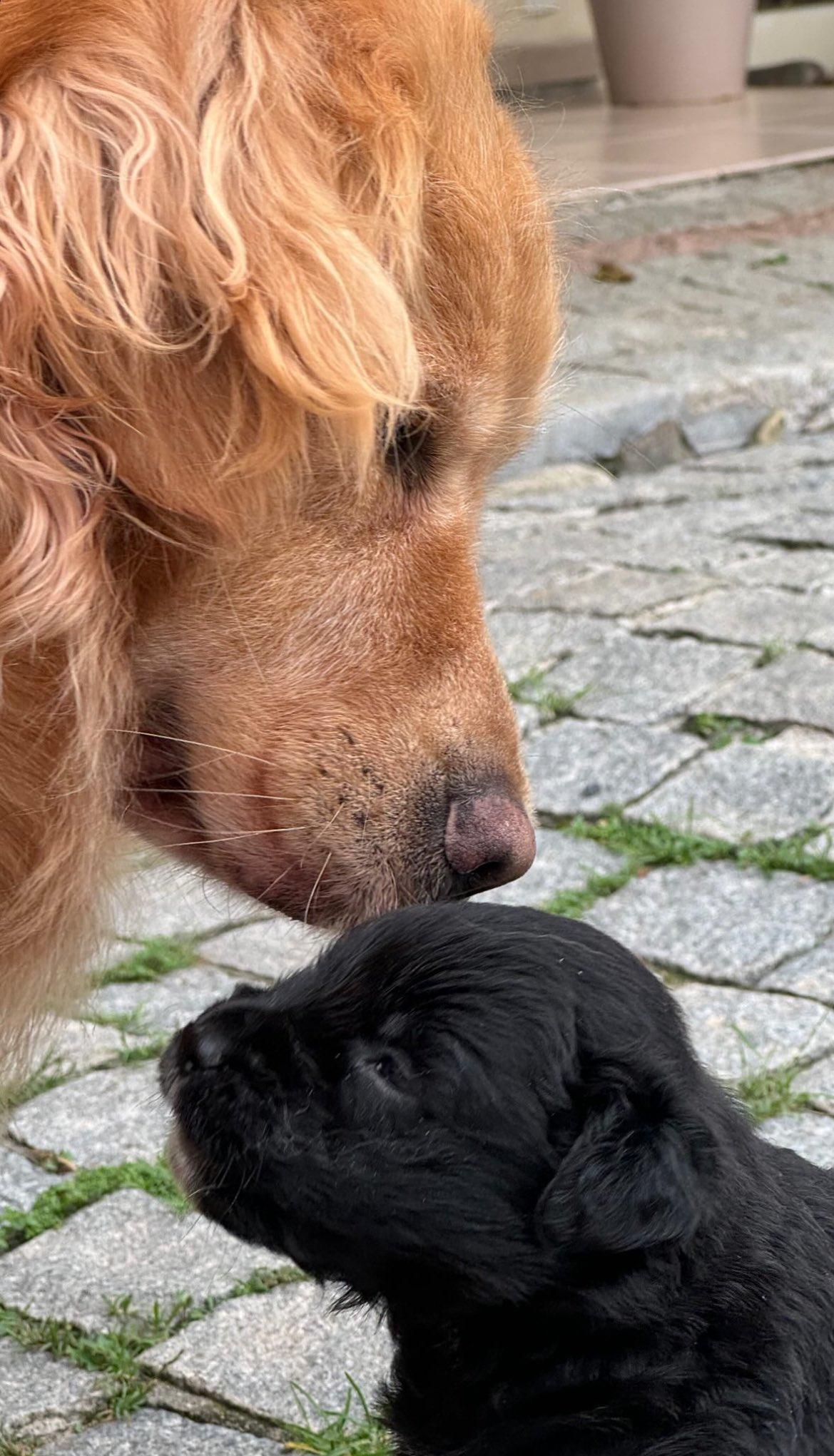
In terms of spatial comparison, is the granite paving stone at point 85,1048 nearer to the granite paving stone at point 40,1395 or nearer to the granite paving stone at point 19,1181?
the granite paving stone at point 19,1181

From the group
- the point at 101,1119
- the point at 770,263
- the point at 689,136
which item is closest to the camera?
the point at 101,1119

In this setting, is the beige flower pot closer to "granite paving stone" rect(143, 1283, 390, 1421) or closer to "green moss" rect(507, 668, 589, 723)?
"green moss" rect(507, 668, 589, 723)

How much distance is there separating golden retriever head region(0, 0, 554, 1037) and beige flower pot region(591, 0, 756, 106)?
40.7 ft

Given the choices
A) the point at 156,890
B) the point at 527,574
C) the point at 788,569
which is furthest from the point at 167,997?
the point at 788,569

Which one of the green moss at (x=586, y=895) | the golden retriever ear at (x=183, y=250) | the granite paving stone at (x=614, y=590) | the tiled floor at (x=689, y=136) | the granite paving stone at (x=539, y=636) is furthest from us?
the tiled floor at (x=689, y=136)

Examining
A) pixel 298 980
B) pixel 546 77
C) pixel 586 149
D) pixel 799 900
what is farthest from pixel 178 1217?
pixel 546 77

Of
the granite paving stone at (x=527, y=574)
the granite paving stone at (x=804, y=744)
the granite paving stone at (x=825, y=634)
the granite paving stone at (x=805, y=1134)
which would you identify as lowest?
the granite paving stone at (x=527, y=574)

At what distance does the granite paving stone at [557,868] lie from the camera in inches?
167

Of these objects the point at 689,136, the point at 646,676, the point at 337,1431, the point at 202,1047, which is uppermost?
the point at 202,1047

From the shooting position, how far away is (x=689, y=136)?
42.8 ft

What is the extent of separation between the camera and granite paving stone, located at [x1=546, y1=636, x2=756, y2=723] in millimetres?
5191

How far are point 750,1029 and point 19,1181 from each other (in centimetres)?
148

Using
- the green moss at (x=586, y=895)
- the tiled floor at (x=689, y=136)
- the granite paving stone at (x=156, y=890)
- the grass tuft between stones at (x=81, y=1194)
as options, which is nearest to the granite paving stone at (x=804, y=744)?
the green moss at (x=586, y=895)

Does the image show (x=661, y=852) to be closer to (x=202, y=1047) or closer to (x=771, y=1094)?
(x=771, y=1094)
